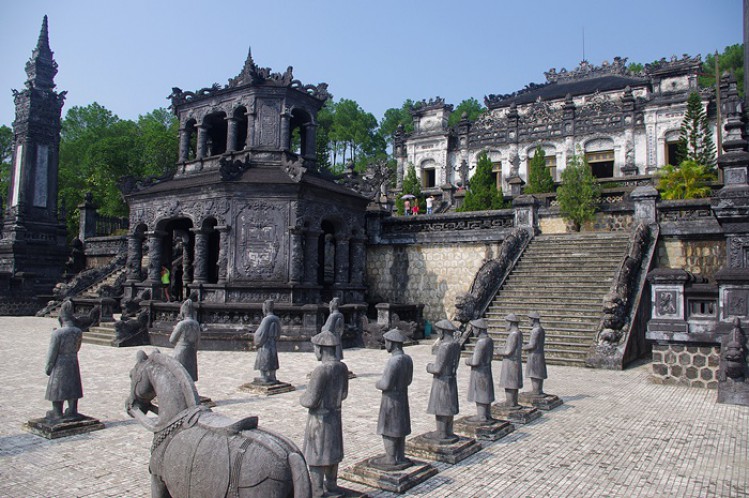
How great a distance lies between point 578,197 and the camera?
2045 cm

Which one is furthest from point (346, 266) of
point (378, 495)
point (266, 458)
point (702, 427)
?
point (266, 458)

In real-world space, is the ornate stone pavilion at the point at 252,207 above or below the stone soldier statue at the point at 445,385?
above

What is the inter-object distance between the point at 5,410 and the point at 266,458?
6820mm

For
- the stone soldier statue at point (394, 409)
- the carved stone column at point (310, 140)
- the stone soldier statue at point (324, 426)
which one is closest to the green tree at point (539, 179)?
the carved stone column at point (310, 140)

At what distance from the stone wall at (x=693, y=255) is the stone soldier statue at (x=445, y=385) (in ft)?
39.6

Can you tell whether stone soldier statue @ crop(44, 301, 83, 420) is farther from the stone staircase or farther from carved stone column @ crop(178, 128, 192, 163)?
carved stone column @ crop(178, 128, 192, 163)

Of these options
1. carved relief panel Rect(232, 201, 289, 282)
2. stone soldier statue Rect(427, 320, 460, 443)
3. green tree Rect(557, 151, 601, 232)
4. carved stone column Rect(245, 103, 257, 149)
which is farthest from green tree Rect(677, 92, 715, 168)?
stone soldier statue Rect(427, 320, 460, 443)

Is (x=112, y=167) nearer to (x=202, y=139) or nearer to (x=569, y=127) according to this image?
(x=202, y=139)

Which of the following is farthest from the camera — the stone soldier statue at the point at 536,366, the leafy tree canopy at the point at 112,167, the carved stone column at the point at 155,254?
the leafy tree canopy at the point at 112,167

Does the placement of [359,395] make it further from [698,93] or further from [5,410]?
[698,93]

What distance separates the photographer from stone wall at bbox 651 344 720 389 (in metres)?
10.5

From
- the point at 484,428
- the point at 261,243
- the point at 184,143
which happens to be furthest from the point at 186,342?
the point at 184,143

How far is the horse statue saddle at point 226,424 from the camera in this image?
3.70 meters

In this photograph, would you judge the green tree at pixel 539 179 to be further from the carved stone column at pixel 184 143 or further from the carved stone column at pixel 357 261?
the carved stone column at pixel 184 143
